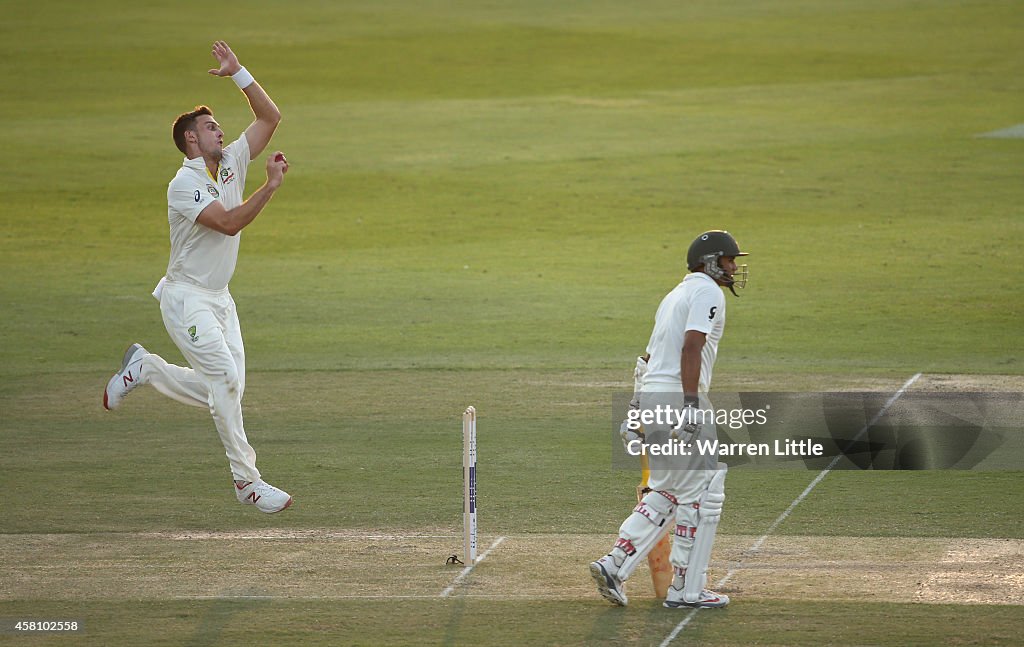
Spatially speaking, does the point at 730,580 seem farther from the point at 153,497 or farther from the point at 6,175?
the point at 6,175

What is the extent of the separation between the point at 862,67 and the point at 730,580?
37.7 meters

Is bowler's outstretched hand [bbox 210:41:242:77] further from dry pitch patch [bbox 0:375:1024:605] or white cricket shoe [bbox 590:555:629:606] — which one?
white cricket shoe [bbox 590:555:629:606]

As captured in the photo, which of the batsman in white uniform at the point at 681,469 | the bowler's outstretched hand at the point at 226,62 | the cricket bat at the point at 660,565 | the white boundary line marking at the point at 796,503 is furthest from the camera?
the bowler's outstretched hand at the point at 226,62

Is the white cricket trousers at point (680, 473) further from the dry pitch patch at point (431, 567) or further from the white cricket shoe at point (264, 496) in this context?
the white cricket shoe at point (264, 496)

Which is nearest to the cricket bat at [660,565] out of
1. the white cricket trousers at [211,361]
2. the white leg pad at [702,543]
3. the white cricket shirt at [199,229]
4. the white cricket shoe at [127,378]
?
the white leg pad at [702,543]

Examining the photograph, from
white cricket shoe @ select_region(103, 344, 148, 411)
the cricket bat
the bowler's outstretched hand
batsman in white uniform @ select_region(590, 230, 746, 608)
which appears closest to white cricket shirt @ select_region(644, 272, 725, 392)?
batsman in white uniform @ select_region(590, 230, 746, 608)

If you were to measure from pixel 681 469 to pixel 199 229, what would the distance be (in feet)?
11.3

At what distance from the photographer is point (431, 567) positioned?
9305mm

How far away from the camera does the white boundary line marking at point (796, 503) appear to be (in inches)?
320

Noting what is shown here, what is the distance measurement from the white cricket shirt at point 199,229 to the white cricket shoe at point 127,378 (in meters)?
0.66

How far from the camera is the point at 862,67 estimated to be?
44.5m

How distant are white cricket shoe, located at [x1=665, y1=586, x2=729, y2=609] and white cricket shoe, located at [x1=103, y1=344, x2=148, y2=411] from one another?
3853 millimetres

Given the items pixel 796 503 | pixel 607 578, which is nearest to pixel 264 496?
pixel 607 578

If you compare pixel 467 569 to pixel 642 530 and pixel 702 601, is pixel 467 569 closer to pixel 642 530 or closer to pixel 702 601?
pixel 642 530
